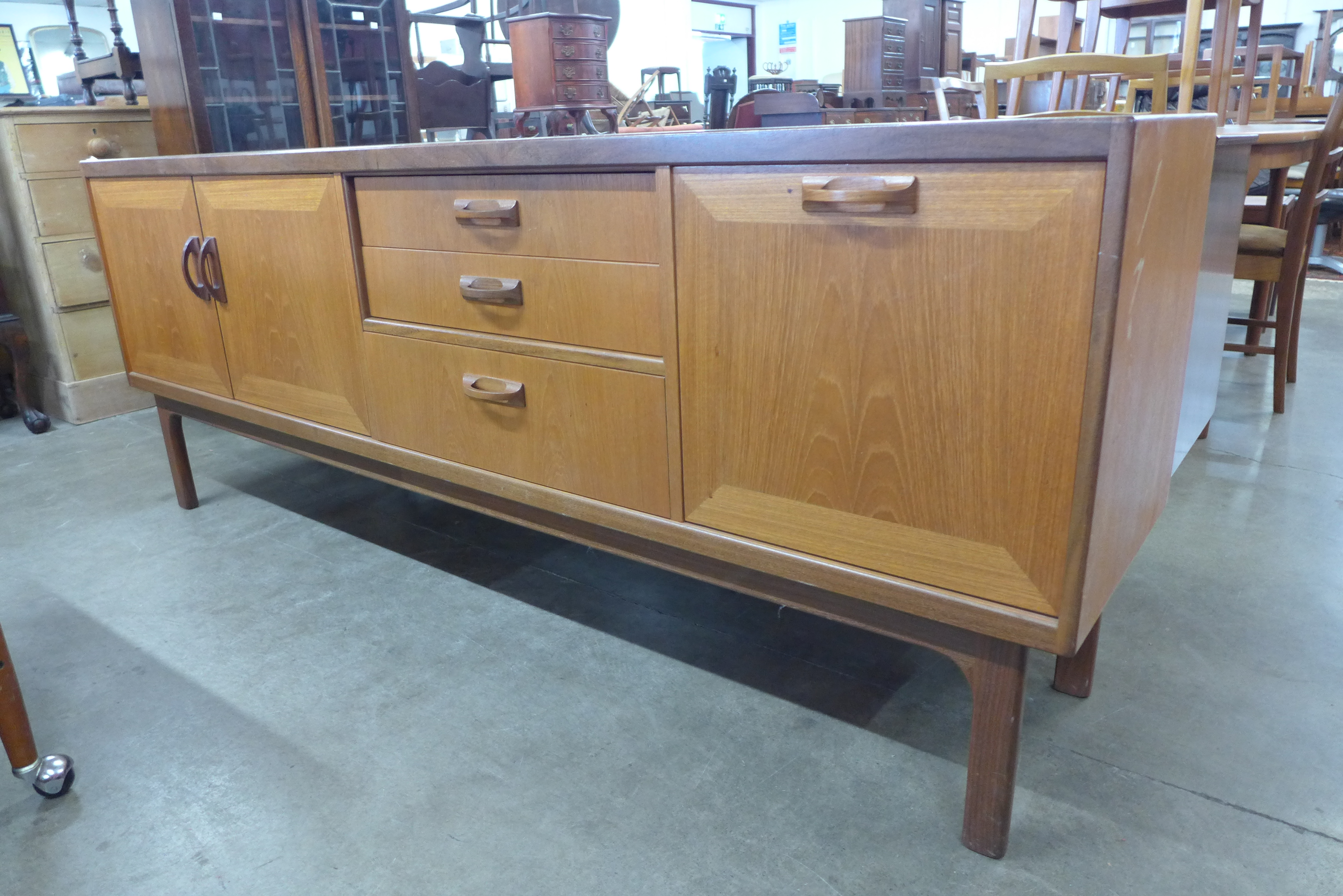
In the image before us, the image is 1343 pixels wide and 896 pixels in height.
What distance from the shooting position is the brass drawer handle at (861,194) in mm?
828

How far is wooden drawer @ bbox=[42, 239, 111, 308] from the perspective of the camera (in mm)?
2662

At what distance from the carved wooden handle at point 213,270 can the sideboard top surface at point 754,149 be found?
0.26 metres

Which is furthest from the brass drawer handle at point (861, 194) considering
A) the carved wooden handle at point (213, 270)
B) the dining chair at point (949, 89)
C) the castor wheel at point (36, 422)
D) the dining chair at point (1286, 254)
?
the castor wheel at point (36, 422)

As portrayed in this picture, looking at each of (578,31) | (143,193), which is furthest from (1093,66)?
(143,193)

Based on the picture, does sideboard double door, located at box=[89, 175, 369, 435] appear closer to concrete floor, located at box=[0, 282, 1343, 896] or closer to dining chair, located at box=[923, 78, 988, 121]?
concrete floor, located at box=[0, 282, 1343, 896]

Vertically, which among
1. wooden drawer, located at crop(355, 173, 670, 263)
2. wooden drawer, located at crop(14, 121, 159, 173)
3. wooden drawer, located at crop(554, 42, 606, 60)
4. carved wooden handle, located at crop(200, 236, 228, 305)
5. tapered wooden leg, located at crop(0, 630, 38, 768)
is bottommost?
tapered wooden leg, located at crop(0, 630, 38, 768)

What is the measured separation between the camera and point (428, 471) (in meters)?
1.44

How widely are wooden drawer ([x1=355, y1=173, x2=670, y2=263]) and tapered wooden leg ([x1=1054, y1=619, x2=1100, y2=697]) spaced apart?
0.78 m

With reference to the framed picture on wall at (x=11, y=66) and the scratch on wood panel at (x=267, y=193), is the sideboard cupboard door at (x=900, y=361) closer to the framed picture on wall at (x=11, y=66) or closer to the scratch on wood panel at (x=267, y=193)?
the scratch on wood panel at (x=267, y=193)

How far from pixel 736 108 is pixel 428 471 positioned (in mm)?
887

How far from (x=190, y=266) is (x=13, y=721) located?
93cm

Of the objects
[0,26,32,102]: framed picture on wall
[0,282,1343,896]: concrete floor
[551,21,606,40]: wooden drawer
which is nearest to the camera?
[0,282,1343,896]: concrete floor

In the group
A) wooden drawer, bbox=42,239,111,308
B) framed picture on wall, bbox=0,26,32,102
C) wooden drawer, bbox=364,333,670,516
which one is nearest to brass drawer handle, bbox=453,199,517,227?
wooden drawer, bbox=364,333,670,516

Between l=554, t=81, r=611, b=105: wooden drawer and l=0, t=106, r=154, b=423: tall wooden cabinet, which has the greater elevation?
l=554, t=81, r=611, b=105: wooden drawer
